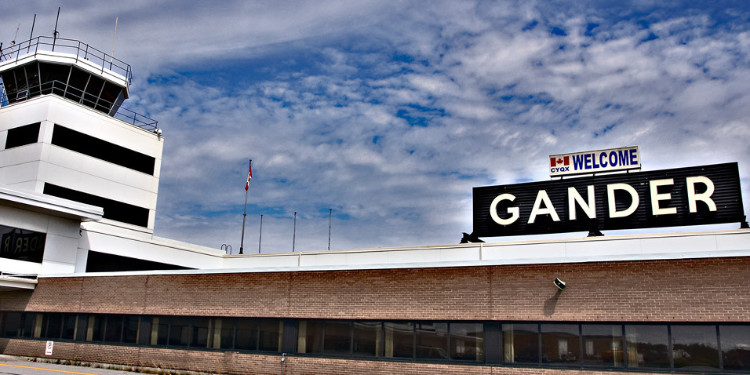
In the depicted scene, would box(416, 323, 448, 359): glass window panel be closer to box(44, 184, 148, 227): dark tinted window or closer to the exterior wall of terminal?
the exterior wall of terminal

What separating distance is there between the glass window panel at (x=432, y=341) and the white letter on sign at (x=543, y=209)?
29.6 feet

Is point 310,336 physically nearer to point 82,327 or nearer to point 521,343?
point 521,343

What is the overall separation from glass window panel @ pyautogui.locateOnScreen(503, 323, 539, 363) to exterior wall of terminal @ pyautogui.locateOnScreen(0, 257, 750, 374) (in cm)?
33

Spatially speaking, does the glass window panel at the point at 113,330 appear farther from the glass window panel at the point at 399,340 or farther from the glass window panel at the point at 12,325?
the glass window panel at the point at 399,340

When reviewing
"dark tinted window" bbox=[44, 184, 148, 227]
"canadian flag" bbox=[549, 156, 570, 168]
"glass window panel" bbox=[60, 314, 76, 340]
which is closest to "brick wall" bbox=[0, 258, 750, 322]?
"glass window panel" bbox=[60, 314, 76, 340]

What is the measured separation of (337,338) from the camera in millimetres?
24812

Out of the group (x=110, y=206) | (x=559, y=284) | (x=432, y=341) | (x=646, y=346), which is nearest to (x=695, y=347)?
(x=646, y=346)

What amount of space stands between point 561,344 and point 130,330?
19724mm

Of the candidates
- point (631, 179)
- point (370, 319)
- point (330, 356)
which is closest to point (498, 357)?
point (370, 319)

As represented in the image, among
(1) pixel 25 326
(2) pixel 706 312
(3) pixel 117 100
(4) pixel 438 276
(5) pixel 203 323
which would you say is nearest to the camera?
(2) pixel 706 312

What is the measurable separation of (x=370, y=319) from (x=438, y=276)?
3.16 meters

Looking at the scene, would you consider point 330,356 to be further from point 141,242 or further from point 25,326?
point 141,242

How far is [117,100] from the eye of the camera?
47875 millimetres

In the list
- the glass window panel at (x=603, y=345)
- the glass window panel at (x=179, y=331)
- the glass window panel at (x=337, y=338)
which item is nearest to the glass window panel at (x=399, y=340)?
the glass window panel at (x=337, y=338)
